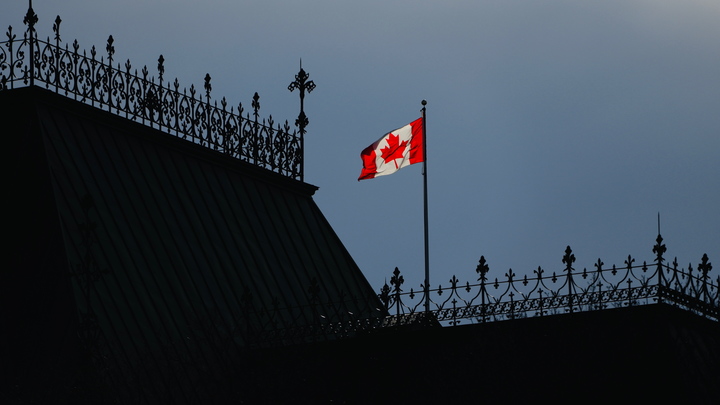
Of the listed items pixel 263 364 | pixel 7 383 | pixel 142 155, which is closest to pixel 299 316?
pixel 263 364

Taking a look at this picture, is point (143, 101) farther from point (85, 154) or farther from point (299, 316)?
point (299, 316)

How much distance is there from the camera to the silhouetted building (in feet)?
77.3

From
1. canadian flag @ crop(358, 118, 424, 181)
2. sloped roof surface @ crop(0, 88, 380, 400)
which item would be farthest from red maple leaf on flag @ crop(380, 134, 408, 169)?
sloped roof surface @ crop(0, 88, 380, 400)

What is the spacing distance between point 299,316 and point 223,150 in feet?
14.1

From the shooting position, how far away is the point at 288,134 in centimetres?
3275

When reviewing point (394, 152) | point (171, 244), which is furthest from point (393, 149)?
point (171, 244)

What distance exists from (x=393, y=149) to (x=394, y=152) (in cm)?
6

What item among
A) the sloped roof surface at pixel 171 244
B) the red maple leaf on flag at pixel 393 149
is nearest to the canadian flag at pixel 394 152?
the red maple leaf on flag at pixel 393 149

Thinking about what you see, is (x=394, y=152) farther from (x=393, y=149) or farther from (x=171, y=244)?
(x=171, y=244)

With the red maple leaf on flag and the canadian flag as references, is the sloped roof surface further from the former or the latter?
the red maple leaf on flag

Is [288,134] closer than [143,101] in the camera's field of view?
No

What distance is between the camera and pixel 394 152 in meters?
32.3

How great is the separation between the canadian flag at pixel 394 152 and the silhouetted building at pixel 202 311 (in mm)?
3160

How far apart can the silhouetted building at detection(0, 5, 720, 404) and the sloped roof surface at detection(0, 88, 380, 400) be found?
0.04 metres
